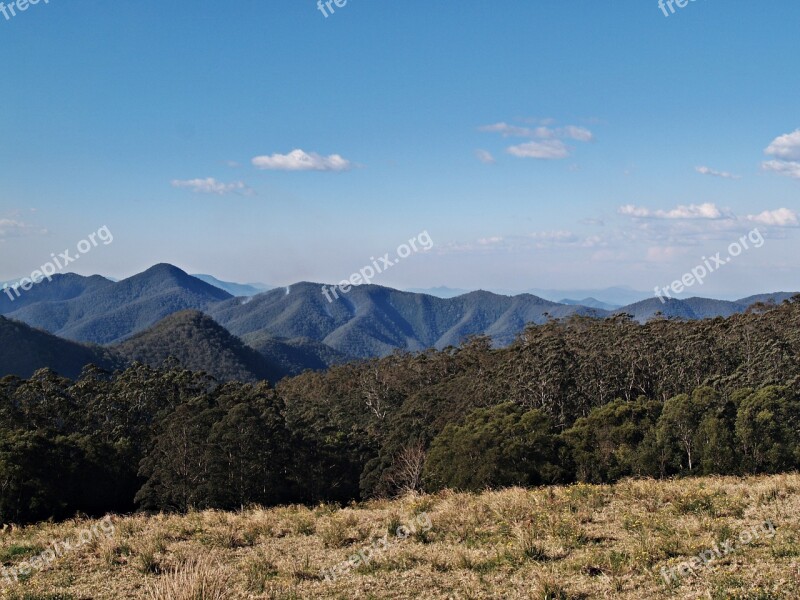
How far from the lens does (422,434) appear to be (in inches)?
1949

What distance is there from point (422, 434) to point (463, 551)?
41.2m

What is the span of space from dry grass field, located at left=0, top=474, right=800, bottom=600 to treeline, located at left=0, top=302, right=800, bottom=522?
20.9 m

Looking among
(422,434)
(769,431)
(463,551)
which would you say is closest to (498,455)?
(422,434)

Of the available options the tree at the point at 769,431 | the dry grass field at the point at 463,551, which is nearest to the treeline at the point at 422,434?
the tree at the point at 769,431

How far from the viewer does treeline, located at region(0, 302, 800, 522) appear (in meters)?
35.8

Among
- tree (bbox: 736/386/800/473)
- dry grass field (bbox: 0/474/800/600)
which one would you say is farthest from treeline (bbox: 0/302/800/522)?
dry grass field (bbox: 0/474/800/600)

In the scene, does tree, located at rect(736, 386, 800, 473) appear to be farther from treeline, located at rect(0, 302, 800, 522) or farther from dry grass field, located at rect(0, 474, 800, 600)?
Result: dry grass field, located at rect(0, 474, 800, 600)

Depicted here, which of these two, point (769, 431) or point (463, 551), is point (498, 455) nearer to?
point (769, 431)

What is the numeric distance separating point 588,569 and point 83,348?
21340cm

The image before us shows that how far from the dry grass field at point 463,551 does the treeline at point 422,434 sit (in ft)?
68.4

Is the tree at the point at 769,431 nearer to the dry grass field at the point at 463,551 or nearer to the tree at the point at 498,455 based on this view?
the tree at the point at 498,455

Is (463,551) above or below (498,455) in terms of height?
above

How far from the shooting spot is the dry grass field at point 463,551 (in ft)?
24.2

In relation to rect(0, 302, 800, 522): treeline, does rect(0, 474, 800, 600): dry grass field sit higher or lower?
higher
